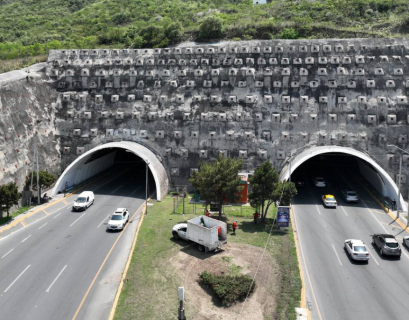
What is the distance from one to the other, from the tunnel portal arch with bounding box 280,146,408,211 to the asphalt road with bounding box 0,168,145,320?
17354 millimetres

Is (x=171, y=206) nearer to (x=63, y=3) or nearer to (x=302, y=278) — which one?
(x=302, y=278)

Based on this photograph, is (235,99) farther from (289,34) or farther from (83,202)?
(83,202)

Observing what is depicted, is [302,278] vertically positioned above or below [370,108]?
below

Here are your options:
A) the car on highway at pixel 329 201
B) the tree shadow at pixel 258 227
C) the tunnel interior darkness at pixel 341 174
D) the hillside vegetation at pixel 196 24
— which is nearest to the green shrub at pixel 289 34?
the hillside vegetation at pixel 196 24

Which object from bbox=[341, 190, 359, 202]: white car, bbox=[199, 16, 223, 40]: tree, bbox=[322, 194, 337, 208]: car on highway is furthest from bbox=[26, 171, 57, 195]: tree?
bbox=[341, 190, 359, 202]: white car

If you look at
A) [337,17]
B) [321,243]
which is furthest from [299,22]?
[321,243]

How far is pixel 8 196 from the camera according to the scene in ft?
122

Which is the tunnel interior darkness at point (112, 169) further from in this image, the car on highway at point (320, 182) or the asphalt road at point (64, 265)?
the car on highway at point (320, 182)

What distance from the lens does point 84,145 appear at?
1996 inches

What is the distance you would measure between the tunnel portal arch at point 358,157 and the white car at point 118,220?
17.7 meters

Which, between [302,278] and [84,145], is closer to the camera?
[302,278]

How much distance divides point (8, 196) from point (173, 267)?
1862 cm

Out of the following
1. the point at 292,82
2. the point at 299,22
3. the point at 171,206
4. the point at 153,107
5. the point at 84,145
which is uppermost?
the point at 299,22

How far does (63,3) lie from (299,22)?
7031 cm
